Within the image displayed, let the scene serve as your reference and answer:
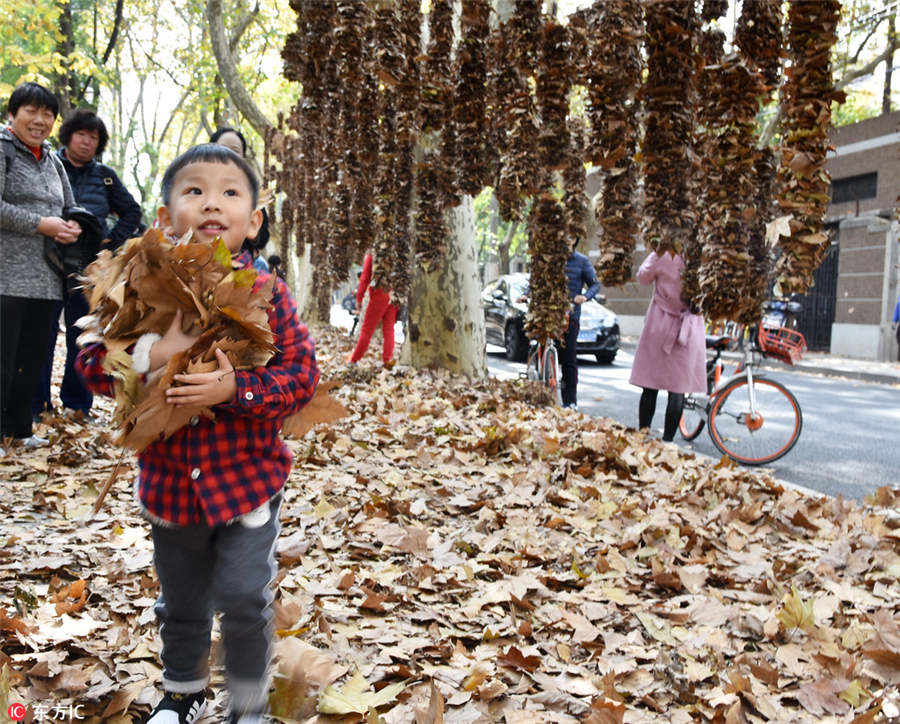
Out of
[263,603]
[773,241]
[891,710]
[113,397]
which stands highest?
[773,241]

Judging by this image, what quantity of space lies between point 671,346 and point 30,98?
210 inches

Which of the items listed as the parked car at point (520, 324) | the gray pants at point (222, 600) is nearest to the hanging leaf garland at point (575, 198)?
the gray pants at point (222, 600)

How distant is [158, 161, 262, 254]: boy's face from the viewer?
204 centimetres

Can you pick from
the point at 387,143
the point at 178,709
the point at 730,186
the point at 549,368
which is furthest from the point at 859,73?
the point at 178,709

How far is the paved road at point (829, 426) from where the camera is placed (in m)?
6.09

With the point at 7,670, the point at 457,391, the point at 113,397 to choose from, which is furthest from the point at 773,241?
the point at 457,391

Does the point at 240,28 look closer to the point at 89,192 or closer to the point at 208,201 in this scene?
the point at 89,192

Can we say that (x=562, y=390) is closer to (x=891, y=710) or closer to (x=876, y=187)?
(x=891, y=710)

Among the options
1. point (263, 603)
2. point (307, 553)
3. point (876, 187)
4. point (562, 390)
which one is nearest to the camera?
point (263, 603)

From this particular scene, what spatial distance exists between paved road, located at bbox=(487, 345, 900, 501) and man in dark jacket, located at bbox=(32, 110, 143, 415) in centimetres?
550

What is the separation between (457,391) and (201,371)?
6.07 meters

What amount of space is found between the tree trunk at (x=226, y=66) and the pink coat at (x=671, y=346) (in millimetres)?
9060

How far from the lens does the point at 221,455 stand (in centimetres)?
194

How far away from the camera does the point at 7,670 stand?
6.75 feet
